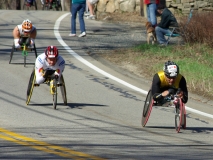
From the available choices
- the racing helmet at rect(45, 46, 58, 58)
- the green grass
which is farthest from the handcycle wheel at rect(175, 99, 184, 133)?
the green grass

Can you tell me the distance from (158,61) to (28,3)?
2384cm

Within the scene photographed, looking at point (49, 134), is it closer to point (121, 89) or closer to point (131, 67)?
point (121, 89)

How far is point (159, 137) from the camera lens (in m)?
10.7

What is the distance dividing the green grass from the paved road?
1124 mm

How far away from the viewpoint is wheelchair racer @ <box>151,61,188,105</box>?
11.2m

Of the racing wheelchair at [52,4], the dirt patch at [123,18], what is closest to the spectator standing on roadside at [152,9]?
the dirt patch at [123,18]

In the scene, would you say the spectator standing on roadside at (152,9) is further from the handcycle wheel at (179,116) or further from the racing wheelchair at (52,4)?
the racing wheelchair at (52,4)

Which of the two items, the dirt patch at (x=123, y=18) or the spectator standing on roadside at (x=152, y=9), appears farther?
the dirt patch at (x=123, y=18)

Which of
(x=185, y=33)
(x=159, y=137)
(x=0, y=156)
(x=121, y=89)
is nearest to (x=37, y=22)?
(x=185, y=33)

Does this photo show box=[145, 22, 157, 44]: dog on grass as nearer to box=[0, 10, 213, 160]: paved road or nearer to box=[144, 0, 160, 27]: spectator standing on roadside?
box=[144, 0, 160, 27]: spectator standing on roadside

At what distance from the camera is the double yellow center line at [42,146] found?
8766mm

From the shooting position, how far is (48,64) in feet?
41.9

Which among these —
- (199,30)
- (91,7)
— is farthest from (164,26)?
(91,7)

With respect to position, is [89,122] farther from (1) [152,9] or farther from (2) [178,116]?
(1) [152,9]
